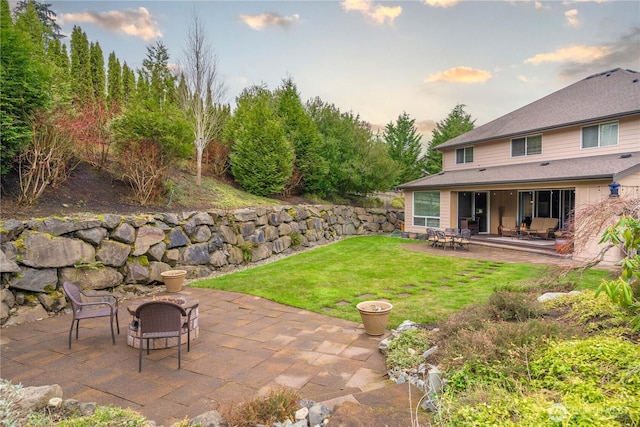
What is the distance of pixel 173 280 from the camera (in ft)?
24.3

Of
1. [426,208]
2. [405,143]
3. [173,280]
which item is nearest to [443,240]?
[426,208]

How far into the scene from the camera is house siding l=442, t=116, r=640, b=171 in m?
11.5

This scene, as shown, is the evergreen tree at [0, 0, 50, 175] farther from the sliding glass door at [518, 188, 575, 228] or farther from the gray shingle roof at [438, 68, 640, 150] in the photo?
the sliding glass door at [518, 188, 575, 228]

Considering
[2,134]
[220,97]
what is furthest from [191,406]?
[220,97]

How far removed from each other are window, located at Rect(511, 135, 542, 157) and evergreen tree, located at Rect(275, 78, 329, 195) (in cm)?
866

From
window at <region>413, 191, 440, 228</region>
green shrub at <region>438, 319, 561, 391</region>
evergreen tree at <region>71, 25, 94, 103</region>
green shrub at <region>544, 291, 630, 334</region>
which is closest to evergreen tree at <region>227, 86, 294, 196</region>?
window at <region>413, 191, 440, 228</region>

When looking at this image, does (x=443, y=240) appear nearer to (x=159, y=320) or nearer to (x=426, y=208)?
(x=426, y=208)

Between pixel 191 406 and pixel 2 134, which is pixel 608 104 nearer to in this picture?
pixel 191 406

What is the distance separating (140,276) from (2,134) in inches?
143

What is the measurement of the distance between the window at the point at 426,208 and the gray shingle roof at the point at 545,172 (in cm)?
50

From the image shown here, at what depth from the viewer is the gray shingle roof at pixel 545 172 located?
1016 centimetres

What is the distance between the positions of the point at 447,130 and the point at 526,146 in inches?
621

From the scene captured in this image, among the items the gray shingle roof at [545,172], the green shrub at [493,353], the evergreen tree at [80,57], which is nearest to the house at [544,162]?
the gray shingle roof at [545,172]

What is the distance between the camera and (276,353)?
14.5 feet
